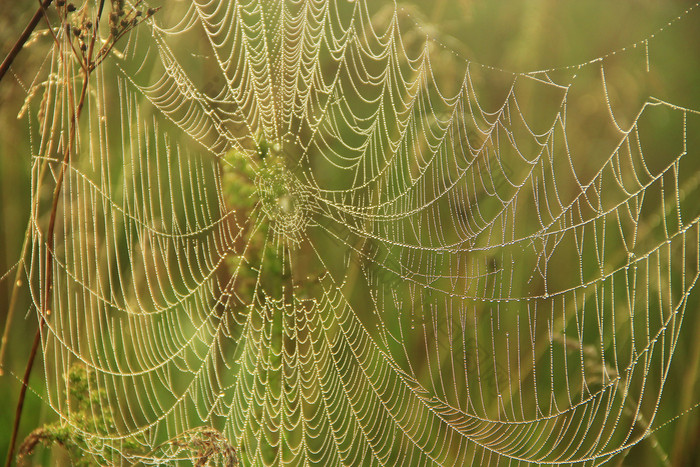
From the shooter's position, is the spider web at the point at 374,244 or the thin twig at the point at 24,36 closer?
the thin twig at the point at 24,36

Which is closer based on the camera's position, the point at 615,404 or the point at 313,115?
the point at 615,404

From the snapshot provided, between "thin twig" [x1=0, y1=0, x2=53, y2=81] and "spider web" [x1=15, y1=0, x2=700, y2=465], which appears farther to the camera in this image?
"spider web" [x1=15, y1=0, x2=700, y2=465]

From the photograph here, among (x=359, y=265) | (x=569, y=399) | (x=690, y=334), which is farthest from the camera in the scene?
(x=359, y=265)

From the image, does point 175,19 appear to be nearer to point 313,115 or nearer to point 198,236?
point 313,115

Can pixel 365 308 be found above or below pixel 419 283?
below

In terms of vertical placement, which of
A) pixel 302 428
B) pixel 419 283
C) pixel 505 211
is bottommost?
pixel 302 428

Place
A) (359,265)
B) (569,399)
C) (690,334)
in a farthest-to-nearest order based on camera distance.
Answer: (359,265) → (690,334) → (569,399)

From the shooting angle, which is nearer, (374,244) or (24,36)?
(24,36)

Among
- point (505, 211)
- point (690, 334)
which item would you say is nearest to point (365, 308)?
point (505, 211)
